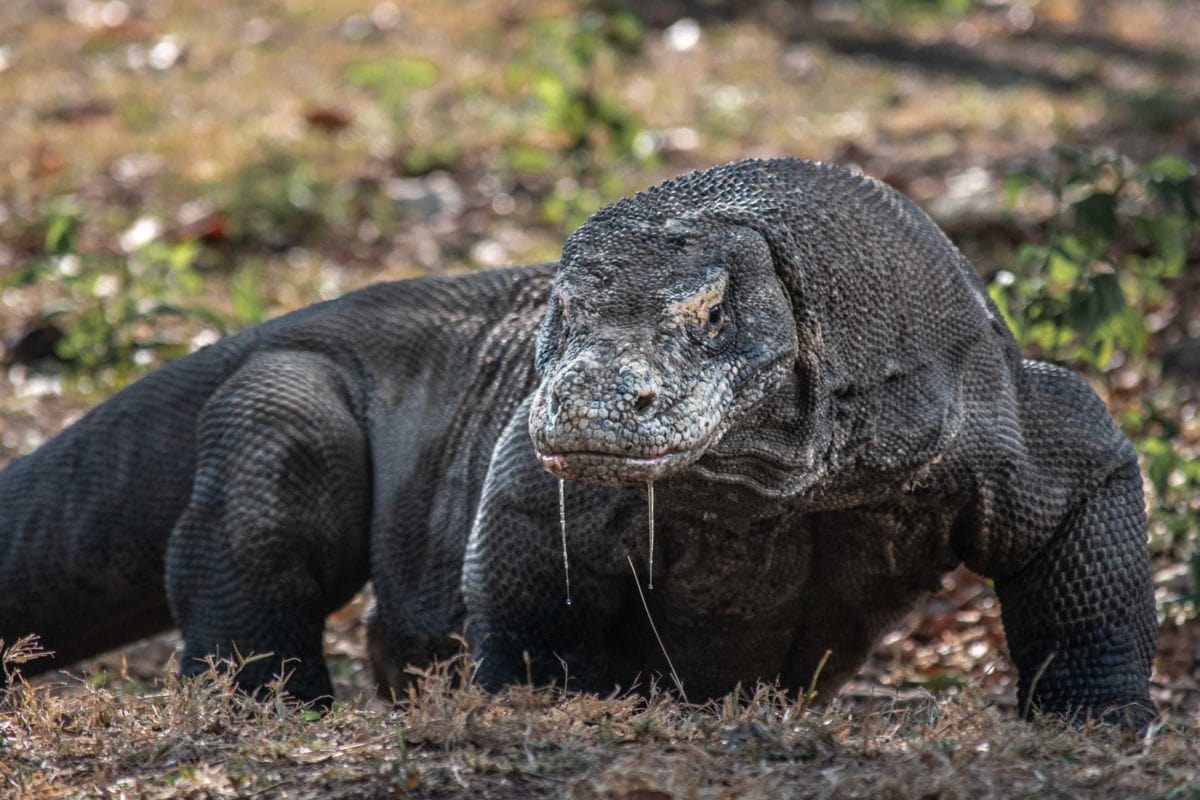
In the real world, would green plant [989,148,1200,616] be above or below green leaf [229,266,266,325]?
above

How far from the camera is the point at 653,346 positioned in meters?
2.65

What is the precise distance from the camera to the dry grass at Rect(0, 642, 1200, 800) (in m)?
2.73

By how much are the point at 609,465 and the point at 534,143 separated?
269 inches

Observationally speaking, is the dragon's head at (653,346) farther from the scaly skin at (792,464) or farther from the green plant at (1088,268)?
the green plant at (1088,268)

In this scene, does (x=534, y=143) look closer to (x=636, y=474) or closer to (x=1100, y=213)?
(x=1100, y=213)

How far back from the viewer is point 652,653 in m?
3.69

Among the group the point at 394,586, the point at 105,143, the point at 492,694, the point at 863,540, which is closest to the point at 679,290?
the point at 863,540

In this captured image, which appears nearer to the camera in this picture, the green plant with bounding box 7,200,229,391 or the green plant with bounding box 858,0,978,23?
the green plant with bounding box 7,200,229,391

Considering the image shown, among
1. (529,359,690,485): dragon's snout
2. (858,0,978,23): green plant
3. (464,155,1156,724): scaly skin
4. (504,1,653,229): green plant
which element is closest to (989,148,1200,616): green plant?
(464,155,1156,724): scaly skin

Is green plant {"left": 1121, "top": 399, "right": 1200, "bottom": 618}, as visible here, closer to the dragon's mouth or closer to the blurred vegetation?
the blurred vegetation

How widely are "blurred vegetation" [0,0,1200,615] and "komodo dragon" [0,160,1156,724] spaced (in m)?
1.23

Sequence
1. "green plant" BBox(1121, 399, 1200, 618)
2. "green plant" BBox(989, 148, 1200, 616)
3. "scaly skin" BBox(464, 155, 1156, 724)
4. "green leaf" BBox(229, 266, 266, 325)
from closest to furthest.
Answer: "scaly skin" BBox(464, 155, 1156, 724), "green plant" BBox(1121, 399, 1200, 618), "green plant" BBox(989, 148, 1200, 616), "green leaf" BBox(229, 266, 266, 325)

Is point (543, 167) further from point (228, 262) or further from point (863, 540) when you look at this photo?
point (863, 540)

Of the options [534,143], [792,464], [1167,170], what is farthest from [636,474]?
[534,143]
